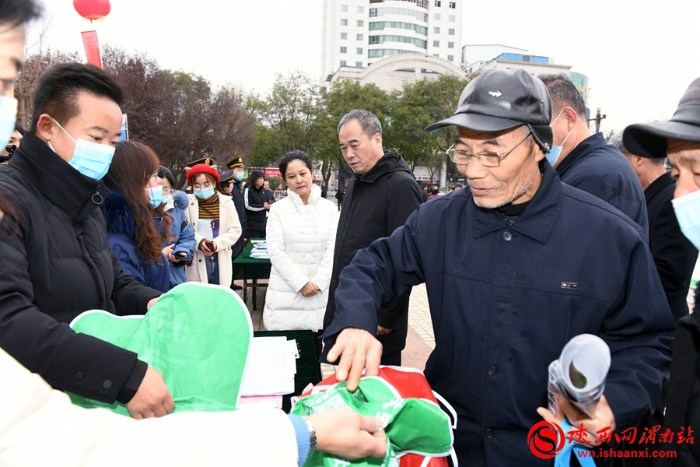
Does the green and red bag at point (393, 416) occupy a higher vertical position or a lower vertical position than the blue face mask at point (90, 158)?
lower

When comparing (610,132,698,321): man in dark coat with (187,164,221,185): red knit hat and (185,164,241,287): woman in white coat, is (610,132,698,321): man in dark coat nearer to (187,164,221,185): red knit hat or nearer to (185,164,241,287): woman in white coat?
(185,164,241,287): woman in white coat

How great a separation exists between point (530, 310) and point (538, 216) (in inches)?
12.7

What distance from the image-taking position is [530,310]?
151 centimetres

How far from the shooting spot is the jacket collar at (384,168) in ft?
11.2

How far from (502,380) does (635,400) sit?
37 cm

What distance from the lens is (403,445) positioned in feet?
4.38

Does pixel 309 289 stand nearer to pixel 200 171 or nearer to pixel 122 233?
pixel 122 233

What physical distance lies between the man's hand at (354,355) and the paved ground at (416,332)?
11.4 feet

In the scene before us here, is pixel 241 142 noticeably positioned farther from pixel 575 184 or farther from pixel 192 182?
pixel 575 184

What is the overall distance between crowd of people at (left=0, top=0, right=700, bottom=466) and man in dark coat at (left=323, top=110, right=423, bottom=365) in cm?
135

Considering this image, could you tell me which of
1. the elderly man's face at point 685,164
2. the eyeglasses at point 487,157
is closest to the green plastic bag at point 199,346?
the eyeglasses at point 487,157

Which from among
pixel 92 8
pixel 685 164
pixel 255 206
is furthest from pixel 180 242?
pixel 255 206

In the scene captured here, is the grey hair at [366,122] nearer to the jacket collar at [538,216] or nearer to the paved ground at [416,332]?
the jacket collar at [538,216]


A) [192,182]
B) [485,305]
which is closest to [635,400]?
[485,305]
